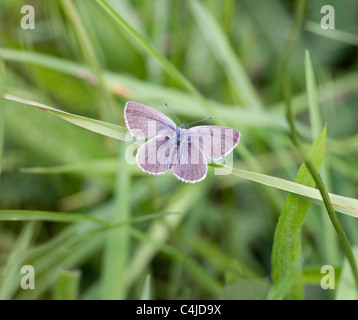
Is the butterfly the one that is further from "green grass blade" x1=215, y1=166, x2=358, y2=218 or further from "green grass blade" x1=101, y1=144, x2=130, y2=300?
"green grass blade" x1=101, y1=144, x2=130, y2=300

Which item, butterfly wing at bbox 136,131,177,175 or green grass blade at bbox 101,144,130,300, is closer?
butterfly wing at bbox 136,131,177,175

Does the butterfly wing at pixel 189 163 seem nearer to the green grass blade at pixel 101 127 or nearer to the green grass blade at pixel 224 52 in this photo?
the green grass blade at pixel 101 127

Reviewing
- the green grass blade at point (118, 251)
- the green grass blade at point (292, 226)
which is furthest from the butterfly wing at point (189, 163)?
the green grass blade at point (118, 251)

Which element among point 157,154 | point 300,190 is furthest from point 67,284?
point 300,190

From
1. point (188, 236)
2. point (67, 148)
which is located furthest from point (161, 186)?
point (67, 148)

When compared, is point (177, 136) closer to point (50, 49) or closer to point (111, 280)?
point (111, 280)

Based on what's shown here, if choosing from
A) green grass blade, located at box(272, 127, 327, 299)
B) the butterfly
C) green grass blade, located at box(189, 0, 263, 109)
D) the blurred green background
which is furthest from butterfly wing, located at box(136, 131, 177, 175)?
green grass blade, located at box(189, 0, 263, 109)

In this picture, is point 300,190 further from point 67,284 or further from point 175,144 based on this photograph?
point 67,284
